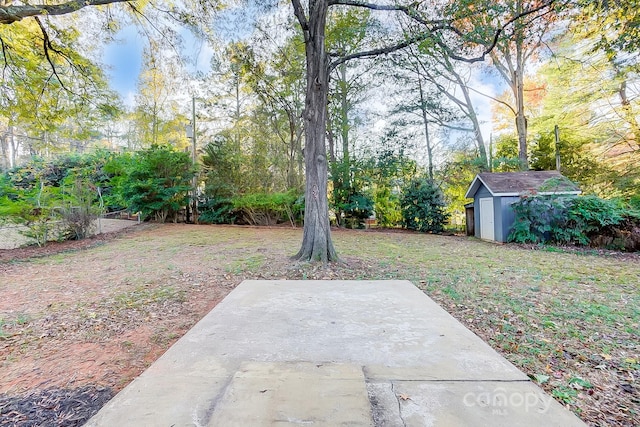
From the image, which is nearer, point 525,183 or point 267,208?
point 525,183

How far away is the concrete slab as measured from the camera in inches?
45.1

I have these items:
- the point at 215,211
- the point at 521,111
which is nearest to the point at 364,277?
the point at 215,211

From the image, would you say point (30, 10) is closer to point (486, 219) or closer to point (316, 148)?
point (316, 148)

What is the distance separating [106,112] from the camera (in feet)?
24.6

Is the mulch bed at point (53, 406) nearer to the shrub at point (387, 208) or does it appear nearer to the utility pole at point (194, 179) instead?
the utility pole at point (194, 179)

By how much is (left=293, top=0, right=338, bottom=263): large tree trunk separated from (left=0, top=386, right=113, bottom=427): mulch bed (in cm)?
370

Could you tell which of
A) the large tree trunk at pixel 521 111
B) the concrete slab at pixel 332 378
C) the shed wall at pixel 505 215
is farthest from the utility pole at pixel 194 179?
the large tree trunk at pixel 521 111

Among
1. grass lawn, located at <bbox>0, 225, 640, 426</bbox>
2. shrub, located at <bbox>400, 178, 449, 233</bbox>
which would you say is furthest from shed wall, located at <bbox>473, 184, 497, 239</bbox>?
grass lawn, located at <bbox>0, 225, 640, 426</bbox>

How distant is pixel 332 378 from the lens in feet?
4.57

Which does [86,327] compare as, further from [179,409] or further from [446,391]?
[446,391]

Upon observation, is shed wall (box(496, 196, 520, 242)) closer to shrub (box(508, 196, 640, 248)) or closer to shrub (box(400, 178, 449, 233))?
shrub (box(508, 196, 640, 248))
